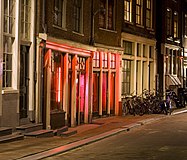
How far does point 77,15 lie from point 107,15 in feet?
13.6

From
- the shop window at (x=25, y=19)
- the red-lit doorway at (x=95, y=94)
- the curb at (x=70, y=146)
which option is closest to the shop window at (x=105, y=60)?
the red-lit doorway at (x=95, y=94)

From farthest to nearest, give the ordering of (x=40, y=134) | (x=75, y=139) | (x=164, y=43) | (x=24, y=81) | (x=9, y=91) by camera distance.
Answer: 1. (x=164, y=43)
2. (x=24, y=81)
3. (x=75, y=139)
4. (x=40, y=134)
5. (x=9, y=91)

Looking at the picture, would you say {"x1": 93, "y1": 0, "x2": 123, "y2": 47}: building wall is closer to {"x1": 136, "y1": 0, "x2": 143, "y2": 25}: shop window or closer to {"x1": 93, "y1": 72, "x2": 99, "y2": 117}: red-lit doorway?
{"x1": 93, "y1": 72, "x2": 99, "y2": 117}: red-lit doorway

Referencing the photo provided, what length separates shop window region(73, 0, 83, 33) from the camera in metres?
21.1

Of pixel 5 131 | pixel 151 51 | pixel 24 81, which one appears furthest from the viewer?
pixel 151 51

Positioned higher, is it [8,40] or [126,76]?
[8,40]

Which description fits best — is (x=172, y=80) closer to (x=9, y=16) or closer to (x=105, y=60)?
(x=105, y=60)

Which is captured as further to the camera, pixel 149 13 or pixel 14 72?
pixel 149 13

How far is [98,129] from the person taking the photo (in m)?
19.5

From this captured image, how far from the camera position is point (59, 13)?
19.6 metres

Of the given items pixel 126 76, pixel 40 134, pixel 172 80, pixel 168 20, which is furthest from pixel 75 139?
pixel 168 20

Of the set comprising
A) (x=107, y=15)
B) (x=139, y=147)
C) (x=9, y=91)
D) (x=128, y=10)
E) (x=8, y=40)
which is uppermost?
(x=128, y=10)

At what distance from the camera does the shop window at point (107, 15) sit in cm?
2464

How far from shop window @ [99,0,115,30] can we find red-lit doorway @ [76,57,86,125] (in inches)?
130
